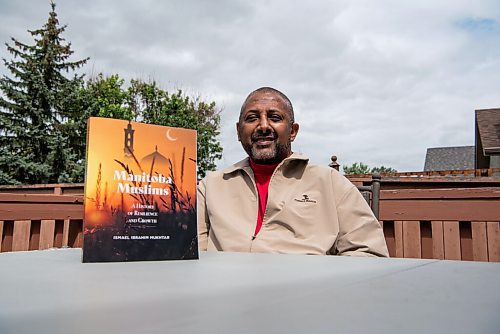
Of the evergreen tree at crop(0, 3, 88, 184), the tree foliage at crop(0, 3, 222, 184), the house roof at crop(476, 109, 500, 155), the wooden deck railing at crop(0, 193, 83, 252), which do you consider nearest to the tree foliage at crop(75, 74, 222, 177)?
the tree foliage at crop(0, 3, 222, 184)

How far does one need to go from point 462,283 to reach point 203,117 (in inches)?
767

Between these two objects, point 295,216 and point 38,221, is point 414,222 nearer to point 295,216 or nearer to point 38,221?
point 295,216

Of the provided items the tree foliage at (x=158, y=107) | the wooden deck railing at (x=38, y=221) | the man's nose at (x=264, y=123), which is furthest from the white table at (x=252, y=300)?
the tree foliage at (x=158, y=107)

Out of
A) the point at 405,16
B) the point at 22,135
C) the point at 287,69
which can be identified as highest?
the point at 287,69

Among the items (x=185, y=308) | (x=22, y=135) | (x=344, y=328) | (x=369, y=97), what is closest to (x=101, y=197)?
(x=185, y=308)

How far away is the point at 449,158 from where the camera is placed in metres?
25.7

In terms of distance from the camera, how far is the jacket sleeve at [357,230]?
1386 mm

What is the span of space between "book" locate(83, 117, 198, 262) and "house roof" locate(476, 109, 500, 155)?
10520mm

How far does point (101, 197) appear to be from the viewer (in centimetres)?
81

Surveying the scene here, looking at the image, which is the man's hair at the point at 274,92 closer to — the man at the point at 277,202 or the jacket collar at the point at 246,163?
the man at the point at 277,202

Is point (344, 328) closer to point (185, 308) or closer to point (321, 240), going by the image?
point (185, 308)

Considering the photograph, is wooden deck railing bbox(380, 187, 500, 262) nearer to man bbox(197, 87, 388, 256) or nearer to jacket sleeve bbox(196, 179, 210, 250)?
man bbox(197, 87, 388, 256)

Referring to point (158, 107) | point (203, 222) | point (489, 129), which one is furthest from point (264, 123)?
point (158, 107)

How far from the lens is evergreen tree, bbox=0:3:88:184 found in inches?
567
